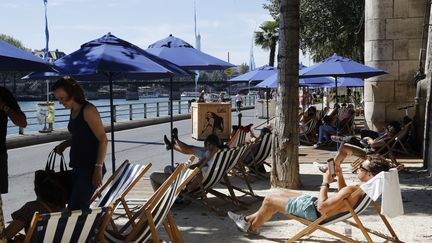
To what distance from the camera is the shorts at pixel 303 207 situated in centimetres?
486

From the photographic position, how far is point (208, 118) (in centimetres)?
1695

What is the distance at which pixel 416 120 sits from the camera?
37.5 ft

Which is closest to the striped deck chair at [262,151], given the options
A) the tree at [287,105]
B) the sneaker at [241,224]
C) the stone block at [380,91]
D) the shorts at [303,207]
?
the tree at [287,105]

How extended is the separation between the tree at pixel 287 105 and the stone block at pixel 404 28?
5728 millimetres

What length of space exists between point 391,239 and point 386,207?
79 centimetres

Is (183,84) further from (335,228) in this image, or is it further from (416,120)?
(335,228)

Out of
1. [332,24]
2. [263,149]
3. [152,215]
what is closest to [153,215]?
[152,215]

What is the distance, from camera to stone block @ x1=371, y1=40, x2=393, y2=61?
1267cm

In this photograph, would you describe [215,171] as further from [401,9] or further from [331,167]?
[401,9]

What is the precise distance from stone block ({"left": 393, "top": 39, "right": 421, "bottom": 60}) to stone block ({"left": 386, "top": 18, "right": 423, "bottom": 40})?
0.37 feet

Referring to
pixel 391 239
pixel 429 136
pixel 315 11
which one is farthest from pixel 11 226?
pixel 315 11

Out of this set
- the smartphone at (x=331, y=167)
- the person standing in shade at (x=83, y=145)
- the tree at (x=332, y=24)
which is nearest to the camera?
the person standing in shade at (x=83, y=145)

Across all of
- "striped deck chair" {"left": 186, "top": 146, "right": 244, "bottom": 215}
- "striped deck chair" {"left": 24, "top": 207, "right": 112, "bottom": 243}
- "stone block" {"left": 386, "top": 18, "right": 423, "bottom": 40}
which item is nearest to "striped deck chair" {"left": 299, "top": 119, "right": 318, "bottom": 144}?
"stone block" {"left": 386, "top": 18, "right": 423, "bottom": 40}

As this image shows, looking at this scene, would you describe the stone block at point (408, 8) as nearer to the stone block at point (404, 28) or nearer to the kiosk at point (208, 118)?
the stone block at point (404, 28)
